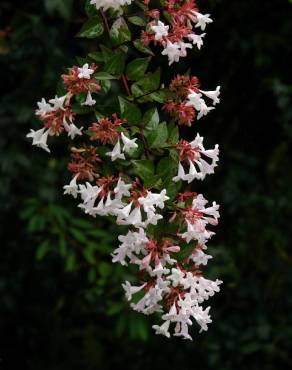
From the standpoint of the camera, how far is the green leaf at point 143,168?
1.39 metres

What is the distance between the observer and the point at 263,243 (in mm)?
3281

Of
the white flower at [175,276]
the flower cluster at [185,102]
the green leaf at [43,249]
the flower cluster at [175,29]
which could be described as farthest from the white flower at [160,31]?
the green leaf at [43,249]

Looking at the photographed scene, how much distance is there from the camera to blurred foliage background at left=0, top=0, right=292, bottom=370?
2.93 metres

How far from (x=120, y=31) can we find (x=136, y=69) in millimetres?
80

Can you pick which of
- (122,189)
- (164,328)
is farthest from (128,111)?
(164,328)

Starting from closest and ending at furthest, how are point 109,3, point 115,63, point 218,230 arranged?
point 109,3 < point 115,63 < point 218,230

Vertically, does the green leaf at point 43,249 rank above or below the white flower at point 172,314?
above

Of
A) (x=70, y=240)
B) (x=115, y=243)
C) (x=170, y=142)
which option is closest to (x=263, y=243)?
(x=115, y=243)

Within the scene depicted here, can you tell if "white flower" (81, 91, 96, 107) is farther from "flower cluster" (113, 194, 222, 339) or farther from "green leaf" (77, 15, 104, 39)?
"flower cluster" (113, 194, 222, 339)

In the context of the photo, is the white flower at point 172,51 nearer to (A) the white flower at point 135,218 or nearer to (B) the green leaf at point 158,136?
(B) the green leaf at point 158,136

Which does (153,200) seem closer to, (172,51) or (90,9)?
(172,51)

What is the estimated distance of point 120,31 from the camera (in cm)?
144

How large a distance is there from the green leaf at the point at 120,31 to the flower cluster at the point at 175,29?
35mm

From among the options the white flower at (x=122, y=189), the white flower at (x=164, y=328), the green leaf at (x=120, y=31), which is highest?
the green leaf at (x=120, y=31)
